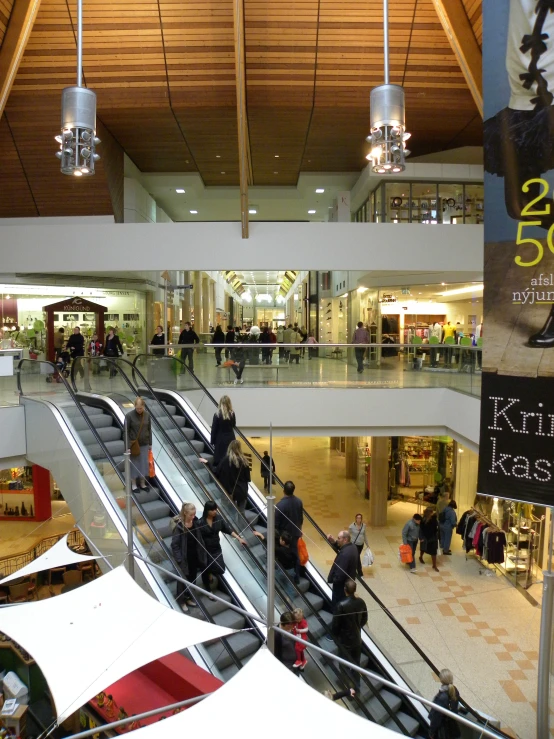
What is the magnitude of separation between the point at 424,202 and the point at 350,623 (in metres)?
13.2

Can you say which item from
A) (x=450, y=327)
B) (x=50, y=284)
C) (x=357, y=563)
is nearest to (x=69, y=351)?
(x=50, y=284)

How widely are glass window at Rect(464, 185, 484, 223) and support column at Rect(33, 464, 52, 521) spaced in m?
13.9

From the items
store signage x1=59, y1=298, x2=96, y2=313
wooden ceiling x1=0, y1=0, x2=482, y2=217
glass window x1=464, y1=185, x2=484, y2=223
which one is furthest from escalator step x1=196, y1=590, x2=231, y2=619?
glass window x1=464, y1=185, x2=484, y2=223

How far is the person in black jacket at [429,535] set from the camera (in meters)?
12.5

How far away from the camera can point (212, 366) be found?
13.7 metres

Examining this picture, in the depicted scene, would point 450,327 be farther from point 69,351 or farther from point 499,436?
point 499,436

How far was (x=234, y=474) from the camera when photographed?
26.8 feet

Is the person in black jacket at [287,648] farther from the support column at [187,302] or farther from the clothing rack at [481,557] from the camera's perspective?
the support column at [187,302]

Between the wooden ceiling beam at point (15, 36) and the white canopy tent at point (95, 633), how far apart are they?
9.78 m

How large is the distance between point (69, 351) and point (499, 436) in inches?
494

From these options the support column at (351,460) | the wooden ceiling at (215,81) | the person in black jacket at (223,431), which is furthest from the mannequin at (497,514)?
the wooden ceiling at (215,81)

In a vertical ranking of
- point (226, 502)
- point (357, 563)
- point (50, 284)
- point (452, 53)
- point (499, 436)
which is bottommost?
point (357, 563)

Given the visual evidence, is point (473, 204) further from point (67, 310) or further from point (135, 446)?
point (135, 446)

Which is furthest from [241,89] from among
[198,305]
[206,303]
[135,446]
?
[206,303]
